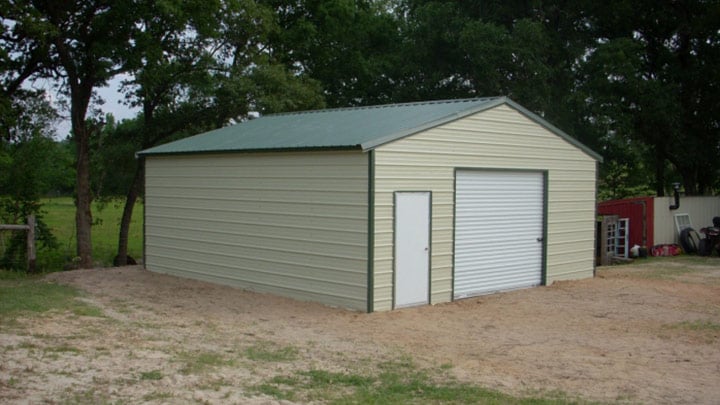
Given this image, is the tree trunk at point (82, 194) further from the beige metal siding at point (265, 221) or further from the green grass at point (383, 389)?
the green grass at point (383, 389)

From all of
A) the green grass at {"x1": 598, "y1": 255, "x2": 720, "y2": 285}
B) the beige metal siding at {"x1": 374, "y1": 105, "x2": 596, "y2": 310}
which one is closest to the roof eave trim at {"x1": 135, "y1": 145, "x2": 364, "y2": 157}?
the beige metal siding at {"x1": 374, "y1": 105, "x2": 596, "y2": 310}

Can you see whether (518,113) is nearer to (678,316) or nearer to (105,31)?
(678,316)

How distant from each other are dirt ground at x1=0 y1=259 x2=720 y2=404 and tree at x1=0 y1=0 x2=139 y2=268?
5.70 metres

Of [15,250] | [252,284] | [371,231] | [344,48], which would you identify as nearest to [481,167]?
[371,231]

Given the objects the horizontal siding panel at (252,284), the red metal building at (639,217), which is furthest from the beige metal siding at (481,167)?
the red metal building at (639,217)

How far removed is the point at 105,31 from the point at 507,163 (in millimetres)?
9989

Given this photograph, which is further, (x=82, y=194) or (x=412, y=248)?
(x=82, y=194)

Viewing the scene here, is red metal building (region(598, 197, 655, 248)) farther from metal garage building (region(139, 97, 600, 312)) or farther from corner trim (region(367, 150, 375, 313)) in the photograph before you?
corner trim (region(367, 150, 375, 313))

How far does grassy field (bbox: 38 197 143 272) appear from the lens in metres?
19.0

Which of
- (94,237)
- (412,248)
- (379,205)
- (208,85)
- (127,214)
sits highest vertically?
(208,85)

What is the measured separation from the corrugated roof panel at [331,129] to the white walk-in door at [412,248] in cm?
111

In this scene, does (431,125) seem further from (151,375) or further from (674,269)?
(674,269)

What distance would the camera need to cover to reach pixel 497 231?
13.2 m

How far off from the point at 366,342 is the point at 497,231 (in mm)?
5143
